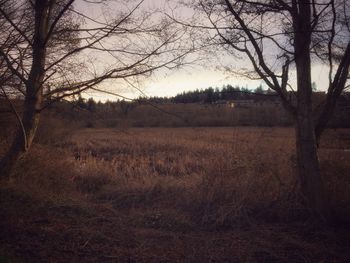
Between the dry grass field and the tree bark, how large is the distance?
45cm

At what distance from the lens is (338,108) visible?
28.6ft

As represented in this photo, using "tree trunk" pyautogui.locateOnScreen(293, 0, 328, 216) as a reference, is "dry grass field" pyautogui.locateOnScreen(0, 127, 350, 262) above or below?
below

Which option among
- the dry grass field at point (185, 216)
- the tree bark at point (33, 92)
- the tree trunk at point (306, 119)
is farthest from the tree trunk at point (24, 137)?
the tree trunk at point (306, 119)

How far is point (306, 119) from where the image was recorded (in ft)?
21.2

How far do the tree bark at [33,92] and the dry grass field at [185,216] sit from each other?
1.48ft

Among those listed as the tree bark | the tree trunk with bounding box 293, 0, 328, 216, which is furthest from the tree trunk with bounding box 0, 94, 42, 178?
the tree trunk with bounding box 293, 0, 328, 216

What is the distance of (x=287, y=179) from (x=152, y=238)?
306 cm

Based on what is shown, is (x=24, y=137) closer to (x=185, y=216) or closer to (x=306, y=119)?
(x=185, y=216)

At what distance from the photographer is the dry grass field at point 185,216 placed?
522 cm

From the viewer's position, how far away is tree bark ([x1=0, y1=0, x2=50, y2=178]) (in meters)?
7.63

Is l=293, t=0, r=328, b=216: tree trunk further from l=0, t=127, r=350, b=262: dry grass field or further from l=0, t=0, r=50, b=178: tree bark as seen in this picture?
l=0, t=0, r=50, b=178: tree bark

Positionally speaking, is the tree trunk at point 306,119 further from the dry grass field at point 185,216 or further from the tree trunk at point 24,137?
the tree trunk at point 24,137

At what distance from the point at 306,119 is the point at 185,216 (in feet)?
8.63

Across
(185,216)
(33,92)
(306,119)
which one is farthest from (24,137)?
(306,119)
